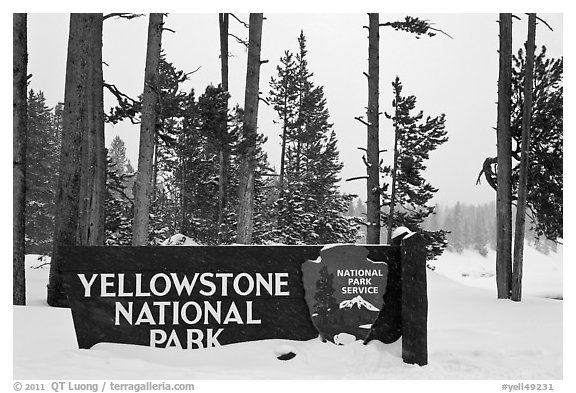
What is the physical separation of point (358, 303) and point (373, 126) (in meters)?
7.88

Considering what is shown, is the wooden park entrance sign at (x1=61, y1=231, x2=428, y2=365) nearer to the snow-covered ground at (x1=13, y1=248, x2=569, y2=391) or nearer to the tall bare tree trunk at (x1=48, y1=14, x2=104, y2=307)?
the snow-covered ground at (x1=13, y1=248, x2=569, y2=391)

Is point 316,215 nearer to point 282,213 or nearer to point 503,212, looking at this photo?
point 282,213

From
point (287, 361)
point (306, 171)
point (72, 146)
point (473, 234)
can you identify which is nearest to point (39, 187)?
point (306, 171)

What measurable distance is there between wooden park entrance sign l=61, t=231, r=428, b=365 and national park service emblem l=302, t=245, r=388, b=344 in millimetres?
11

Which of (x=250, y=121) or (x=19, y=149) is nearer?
(x=19, y=149)

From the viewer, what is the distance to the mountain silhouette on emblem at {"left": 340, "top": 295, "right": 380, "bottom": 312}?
5648 millimetres

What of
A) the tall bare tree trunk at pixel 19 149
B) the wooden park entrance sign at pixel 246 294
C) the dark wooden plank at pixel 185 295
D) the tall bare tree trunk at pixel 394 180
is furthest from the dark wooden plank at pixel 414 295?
the tall bare tree trunk at pixel 394 180

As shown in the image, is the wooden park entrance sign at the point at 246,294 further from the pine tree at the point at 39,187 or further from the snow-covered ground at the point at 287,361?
the pine tree at the point at 39,187

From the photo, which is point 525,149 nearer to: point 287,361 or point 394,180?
point 287,361

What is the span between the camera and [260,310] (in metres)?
5.62

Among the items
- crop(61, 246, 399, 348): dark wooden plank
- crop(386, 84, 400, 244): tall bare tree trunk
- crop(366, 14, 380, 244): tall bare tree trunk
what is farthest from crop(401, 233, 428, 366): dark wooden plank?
crop(386, 84, 400, 244): tall bare tree trunk

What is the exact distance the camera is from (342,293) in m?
5.66

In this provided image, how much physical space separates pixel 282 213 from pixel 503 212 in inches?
607
